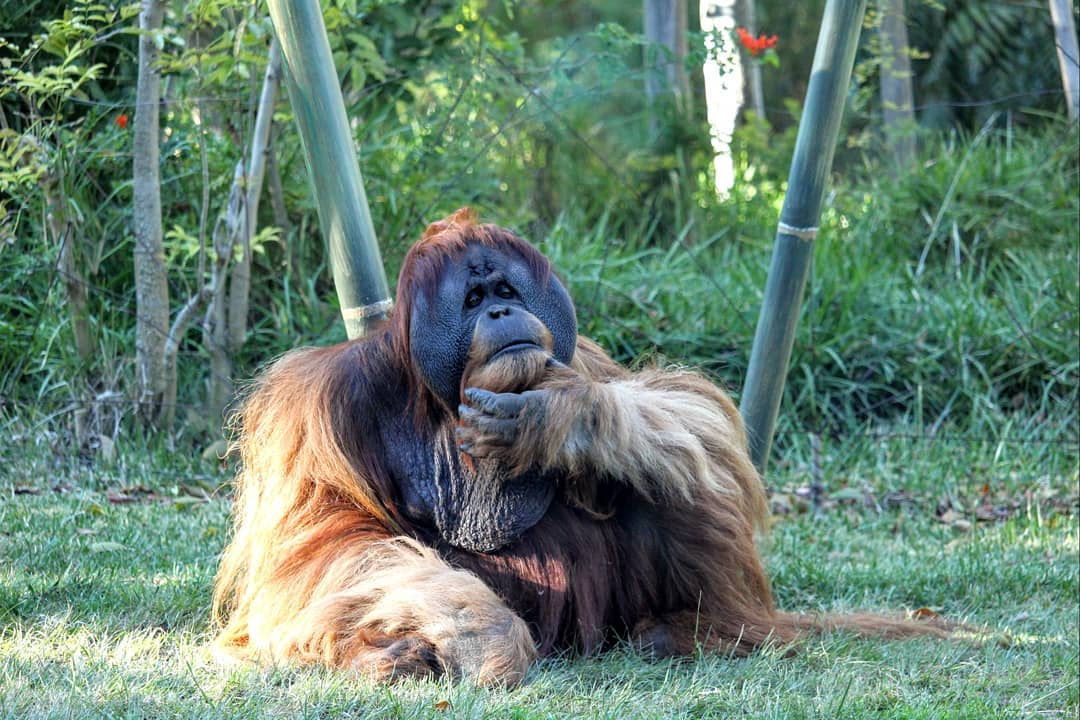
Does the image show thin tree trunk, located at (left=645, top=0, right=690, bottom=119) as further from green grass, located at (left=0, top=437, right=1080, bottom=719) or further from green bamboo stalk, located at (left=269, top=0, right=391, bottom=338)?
green bamboo stalk, located at (left=269, top=0, right=391, bottom=338)

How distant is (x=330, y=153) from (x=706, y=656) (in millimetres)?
1568

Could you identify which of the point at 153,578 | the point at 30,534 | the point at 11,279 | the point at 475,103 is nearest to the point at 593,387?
the point at 153,578

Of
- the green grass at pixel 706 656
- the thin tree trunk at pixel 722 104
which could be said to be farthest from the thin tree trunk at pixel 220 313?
the thin tree trunk at pixel 722 104

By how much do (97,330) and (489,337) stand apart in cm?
287

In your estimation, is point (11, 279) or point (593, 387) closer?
point (593, 387)

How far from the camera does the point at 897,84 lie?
818 centimetres

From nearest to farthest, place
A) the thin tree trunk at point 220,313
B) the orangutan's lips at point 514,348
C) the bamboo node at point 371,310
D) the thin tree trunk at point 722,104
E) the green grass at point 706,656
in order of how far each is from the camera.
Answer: the green grass at point 706,656 → the orangutan's lips at point 514,348 → the bamboo node at point 371,310 → the thin tree trunk at point 220,313 → the thin tree trunk at point 722,104

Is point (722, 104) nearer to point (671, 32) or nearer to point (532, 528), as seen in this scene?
point (671, 32)

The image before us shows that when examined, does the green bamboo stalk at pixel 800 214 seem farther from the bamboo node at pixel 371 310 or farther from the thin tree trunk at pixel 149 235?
the thin tree trunk at pixel 149 235

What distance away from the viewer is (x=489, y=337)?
283 cm

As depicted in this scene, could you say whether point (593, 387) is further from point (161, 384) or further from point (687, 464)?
point (161, 384)

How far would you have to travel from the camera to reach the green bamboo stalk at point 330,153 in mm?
3318

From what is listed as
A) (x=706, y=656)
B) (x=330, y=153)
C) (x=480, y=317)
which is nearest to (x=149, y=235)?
(x=330, y=153)

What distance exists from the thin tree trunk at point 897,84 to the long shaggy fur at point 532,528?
14.4 ft
